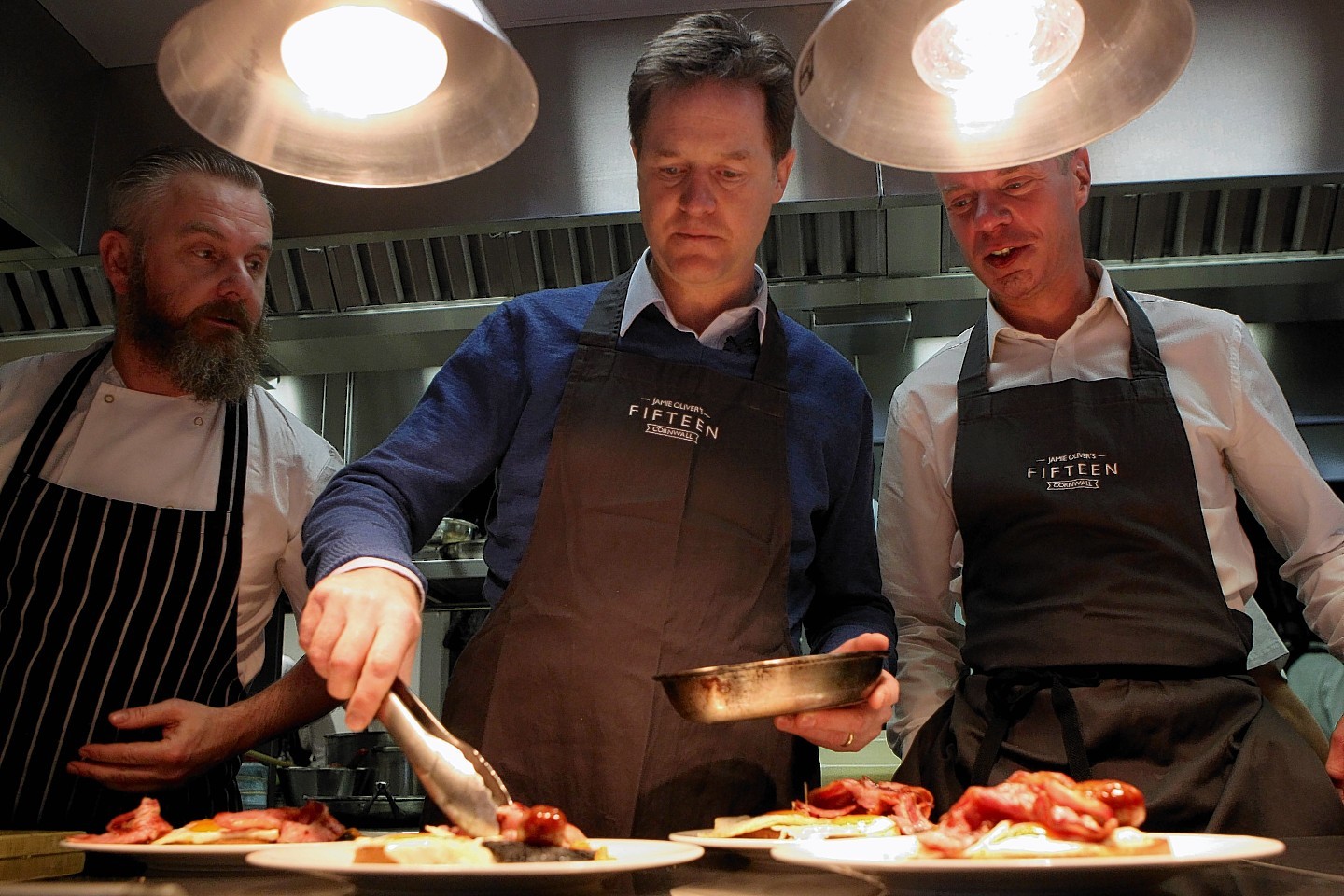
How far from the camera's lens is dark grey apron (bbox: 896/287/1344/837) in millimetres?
1590

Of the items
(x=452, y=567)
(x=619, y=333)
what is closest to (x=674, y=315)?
(x=619, y=333)

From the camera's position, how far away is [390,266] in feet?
10.2

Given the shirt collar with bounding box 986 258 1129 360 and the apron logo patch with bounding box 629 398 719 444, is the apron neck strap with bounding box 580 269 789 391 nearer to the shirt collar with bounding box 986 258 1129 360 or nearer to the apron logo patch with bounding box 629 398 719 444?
the apron logo patch with bounding box 629 398 719 444

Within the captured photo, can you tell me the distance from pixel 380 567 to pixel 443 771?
0.88 feet

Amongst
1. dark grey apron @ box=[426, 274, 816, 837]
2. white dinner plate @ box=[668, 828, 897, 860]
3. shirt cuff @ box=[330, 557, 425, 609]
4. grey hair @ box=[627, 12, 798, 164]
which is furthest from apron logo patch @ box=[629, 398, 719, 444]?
white dinner plate @ box=[668, 828, 897, 860]

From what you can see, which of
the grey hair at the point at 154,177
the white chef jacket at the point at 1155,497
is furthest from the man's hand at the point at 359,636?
the grey hair at the point at 154,177

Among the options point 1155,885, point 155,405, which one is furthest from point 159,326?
point 1155,885

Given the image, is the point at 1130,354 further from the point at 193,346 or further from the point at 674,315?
the point at 193,346

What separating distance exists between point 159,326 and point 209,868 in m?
1.41

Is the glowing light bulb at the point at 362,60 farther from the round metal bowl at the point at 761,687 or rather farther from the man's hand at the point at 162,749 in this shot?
the man's hand at the point at 162,749

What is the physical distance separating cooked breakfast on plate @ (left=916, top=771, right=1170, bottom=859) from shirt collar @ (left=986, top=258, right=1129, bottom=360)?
119 cm

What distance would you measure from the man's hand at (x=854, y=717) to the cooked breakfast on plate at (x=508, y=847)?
46 centimetres

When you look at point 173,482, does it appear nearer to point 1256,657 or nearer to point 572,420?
point 572,420

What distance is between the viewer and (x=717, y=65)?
175cm
